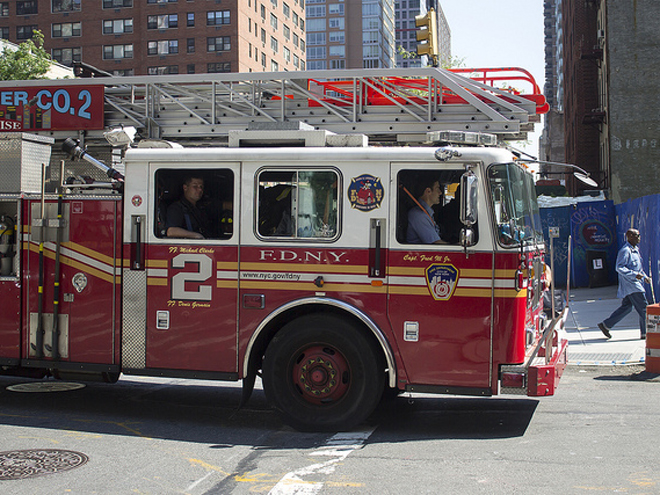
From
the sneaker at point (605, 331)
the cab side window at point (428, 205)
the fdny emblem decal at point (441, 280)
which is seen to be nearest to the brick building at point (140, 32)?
the sneaker at point (605, 331)

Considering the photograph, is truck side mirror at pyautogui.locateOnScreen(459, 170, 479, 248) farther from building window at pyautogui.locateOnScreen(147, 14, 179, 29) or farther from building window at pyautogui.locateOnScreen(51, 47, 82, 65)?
building window at pyautogui.locateOnScreen(51, 47, 82, 65)

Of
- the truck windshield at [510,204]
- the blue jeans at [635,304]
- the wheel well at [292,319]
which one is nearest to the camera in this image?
the truck windshield at [510,204]

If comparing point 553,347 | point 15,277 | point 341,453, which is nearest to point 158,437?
point 341,453

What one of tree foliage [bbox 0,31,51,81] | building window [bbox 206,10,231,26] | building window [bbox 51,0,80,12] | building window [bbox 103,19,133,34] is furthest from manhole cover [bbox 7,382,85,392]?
building window [bbox 51,0,80,12]

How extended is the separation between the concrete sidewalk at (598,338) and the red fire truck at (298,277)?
13.7 ft

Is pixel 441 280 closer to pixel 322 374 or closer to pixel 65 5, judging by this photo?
pixel 322 374

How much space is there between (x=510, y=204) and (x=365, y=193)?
133cm

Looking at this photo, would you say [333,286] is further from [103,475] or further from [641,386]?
[641,386]

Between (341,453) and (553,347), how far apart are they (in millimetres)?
2509

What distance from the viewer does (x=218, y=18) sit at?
7562cm

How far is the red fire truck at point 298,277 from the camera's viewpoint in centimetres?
664

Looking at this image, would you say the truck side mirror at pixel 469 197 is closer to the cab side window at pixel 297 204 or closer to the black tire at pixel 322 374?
the cab side window at pixel 297 204

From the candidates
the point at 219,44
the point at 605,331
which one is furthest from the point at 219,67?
the point at 605,331

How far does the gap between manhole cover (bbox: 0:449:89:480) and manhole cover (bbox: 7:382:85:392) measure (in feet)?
9.21
